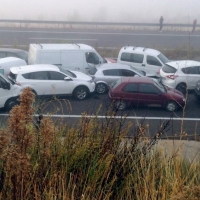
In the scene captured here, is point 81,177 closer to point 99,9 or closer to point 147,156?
point 147,156

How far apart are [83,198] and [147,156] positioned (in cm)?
114

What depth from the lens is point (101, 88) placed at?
18.0m

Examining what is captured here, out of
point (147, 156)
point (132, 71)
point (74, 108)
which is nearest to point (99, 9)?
point (132, 71)

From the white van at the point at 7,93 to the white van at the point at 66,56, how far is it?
400 cm

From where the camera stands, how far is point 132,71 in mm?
18484

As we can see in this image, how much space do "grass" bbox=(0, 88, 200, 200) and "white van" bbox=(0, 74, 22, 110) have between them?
33.7ft

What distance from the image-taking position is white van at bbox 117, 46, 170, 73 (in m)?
20.7

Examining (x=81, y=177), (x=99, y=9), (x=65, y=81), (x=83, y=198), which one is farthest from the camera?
(x=99, y=9)

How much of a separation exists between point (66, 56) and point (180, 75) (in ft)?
15.0

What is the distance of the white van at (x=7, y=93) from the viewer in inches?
580

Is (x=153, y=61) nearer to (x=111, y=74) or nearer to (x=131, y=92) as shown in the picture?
(x=111, y=74)

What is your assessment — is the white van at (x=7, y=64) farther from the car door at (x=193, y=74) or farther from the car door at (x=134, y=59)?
the car door at (x=193, y=74)

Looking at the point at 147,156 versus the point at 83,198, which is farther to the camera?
the point at 147,156

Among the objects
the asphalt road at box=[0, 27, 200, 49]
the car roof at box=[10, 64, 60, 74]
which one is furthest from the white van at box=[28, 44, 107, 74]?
the asphalt road at box=[0, 27, 200, 49]
